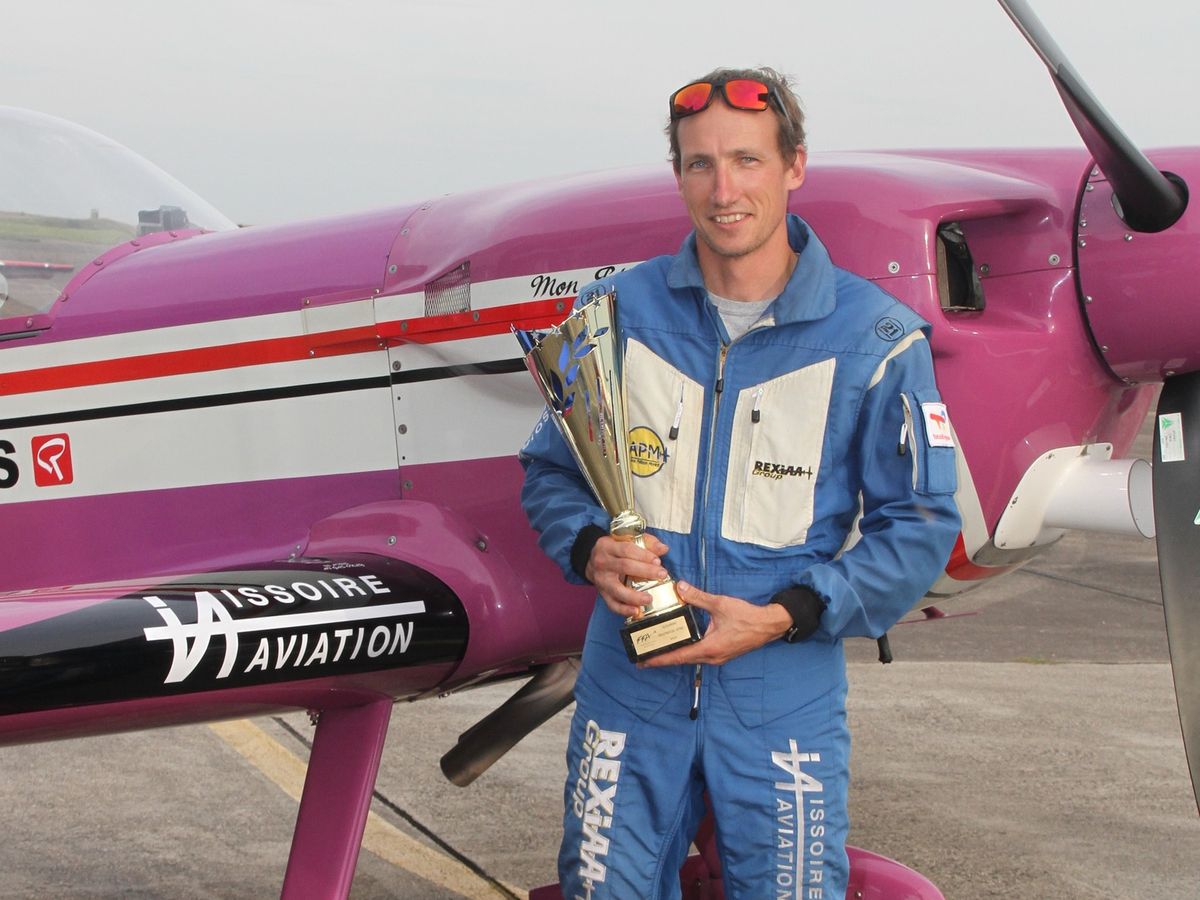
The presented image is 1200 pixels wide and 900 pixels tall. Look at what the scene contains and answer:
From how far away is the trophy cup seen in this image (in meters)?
2.31

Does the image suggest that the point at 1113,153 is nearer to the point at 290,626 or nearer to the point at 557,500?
the point at 557,500

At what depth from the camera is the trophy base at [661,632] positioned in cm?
216

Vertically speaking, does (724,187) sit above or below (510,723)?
above

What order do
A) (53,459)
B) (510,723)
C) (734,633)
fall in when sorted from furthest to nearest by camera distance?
1. (510,723)
2. (53,459)
3. (734,633)

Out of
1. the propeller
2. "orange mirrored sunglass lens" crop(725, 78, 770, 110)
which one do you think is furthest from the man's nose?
the propeller

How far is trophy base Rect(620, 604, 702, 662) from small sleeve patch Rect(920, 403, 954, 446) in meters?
0.47

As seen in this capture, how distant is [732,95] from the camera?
2266mm

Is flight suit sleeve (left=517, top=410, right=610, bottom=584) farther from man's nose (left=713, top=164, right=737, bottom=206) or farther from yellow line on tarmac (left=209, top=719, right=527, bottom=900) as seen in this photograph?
yellow line on tarmac (left=209, top=719, right=527, bottom=900)

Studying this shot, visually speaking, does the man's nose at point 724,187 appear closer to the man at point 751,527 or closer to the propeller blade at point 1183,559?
the man at point 751,527

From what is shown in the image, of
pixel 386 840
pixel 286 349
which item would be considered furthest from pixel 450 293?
pixel 386 840

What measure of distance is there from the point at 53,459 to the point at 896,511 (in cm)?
227

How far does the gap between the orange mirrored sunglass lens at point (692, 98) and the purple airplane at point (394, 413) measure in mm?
621

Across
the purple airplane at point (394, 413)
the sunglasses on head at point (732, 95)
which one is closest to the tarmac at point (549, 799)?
the purple airplane at point (394, 413)

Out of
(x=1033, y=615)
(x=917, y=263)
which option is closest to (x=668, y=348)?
(x=917, y=263)
